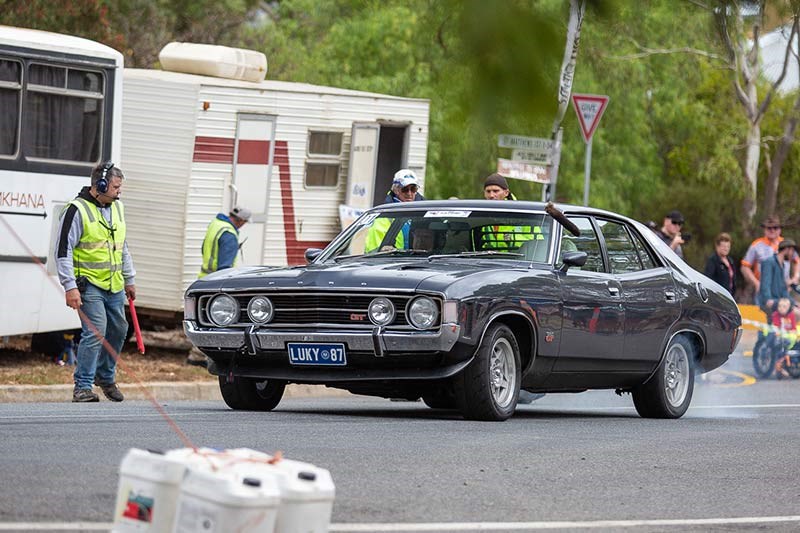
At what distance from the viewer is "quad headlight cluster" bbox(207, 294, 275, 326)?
10.8 meters

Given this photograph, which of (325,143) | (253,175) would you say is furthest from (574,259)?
(325,143)

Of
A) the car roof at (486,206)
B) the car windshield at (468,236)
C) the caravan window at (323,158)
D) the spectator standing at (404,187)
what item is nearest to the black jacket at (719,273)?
the caravan window at (323,158)

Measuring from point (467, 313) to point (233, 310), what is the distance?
1.62m

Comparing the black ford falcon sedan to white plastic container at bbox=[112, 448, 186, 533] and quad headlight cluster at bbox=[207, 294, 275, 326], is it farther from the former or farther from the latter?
white plastic container at bbox=[112, 448, 186, 533]

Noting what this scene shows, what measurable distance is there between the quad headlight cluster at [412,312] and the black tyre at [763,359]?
37.2ft

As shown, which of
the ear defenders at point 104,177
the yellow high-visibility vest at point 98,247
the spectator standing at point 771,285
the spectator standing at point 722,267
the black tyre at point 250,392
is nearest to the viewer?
the black tyre at point 250,392

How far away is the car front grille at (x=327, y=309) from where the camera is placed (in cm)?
1045

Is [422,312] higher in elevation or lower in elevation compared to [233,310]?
higher

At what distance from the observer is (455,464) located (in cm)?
830

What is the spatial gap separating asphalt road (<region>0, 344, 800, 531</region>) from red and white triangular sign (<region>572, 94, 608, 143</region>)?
2.48 m

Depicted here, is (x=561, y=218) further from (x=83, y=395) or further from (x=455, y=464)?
(x=83, y=395)

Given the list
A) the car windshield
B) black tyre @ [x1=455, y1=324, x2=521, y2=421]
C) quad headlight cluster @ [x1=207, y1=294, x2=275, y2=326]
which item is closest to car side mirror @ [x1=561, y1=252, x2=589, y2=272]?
the car windshield

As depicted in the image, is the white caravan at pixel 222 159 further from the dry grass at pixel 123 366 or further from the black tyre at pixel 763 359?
the black tyre at pixel 763 359

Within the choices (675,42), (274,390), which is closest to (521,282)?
(274,390)
